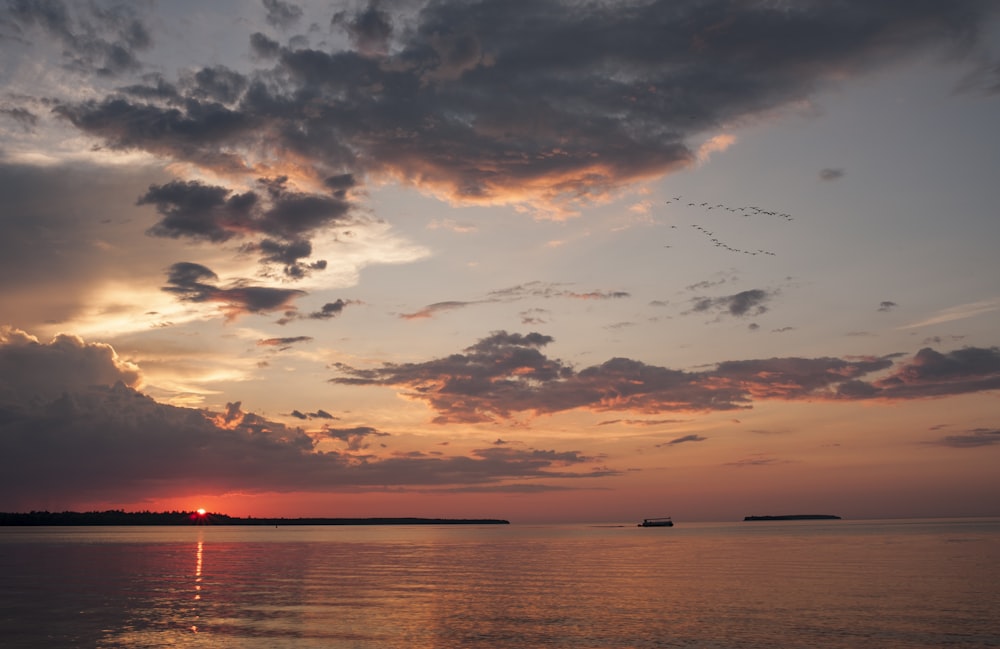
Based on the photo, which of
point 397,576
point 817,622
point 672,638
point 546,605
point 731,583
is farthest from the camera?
point 397,576

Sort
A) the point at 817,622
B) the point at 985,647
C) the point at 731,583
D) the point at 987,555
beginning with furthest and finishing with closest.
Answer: the point at 987,555, the point at 731,583, the point at 817,622, the point at 985,647

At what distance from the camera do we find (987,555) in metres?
128

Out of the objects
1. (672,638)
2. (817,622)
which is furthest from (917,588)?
(672,638)

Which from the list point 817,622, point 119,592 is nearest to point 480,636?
point 817,622

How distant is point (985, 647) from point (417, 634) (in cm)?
3479

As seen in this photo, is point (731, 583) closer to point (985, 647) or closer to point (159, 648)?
point (985, 647)

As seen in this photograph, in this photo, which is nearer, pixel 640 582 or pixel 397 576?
pixel 640 582

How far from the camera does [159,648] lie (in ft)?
160

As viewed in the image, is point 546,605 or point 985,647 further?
point 546,605

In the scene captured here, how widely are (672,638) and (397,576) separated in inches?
2274

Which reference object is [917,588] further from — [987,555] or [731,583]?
[987,555]

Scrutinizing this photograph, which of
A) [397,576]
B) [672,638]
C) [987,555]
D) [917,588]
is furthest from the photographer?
[987,555]

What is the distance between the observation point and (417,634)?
53.6 m

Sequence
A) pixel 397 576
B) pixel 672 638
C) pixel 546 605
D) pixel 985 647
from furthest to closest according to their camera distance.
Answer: pixel 397 576 → pixel 546 605 → pixel 672 638 → pixel 985 647
